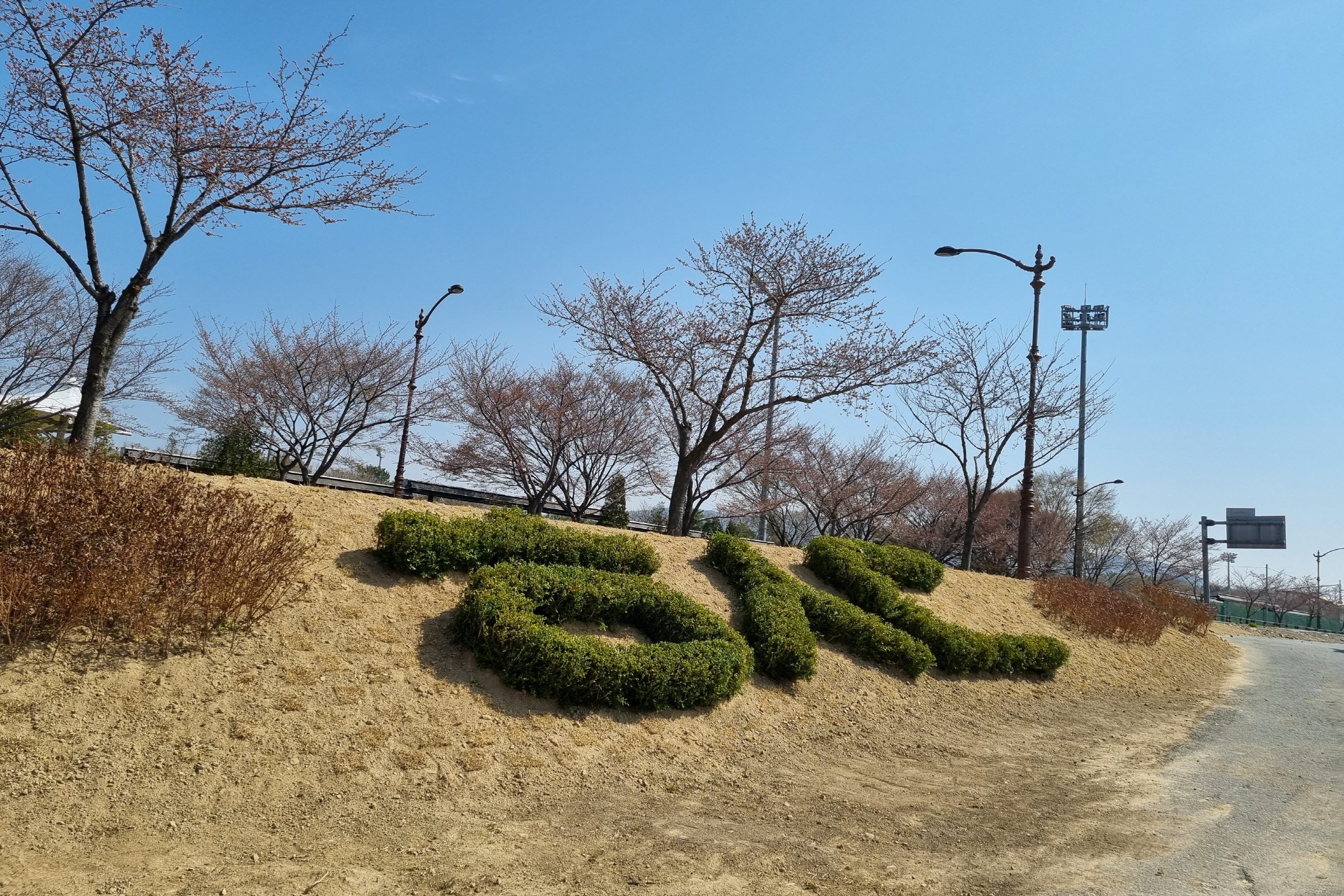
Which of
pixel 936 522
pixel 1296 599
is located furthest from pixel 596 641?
pixel 1296 599

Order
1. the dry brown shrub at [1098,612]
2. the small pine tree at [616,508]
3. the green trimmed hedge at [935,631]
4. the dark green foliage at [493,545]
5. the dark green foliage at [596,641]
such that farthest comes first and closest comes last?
the small pine tree at [616,508] < the dry brown shrub at [1098,612] < the green trimmed hedge at [935,631] < the dark green foliage at [493,545] < the dark green foliage at [596,641]

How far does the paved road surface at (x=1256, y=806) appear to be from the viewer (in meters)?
4.47

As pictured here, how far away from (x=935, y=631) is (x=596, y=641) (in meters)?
5.72

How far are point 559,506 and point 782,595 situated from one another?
16.4 meters

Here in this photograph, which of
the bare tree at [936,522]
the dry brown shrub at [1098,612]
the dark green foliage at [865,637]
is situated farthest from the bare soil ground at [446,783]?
the bare tree at [936,522]

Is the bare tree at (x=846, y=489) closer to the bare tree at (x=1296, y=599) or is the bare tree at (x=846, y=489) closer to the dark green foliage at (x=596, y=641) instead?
the dark green foliage at (x=596, y=641)

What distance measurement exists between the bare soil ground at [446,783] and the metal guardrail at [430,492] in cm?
870

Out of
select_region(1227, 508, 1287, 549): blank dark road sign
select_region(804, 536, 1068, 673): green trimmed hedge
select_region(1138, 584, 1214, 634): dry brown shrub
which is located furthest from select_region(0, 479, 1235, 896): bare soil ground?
select_region(1227, 508, 1287, 549): blank dark road sign

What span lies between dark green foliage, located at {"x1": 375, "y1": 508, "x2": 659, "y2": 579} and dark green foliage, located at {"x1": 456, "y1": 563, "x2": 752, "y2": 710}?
46 cm

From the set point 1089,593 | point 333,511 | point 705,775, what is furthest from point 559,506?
point 705,775

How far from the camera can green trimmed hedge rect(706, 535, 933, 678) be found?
349 inches

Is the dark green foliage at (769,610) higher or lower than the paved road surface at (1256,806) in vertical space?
higher

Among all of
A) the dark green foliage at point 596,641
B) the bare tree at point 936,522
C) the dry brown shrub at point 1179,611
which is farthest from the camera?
the bare tree at point 936,522

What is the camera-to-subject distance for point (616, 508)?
68.2 ft
